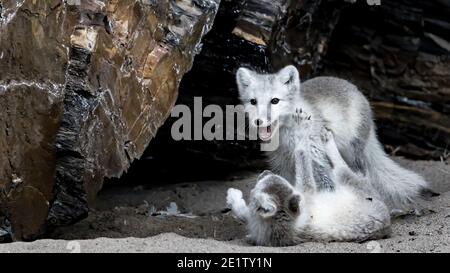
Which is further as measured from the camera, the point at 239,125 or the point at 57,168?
the point at 239,125

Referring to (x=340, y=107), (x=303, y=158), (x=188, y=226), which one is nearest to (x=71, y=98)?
(x=188, y=226)

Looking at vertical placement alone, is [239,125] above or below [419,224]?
above

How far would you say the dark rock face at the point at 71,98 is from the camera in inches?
164

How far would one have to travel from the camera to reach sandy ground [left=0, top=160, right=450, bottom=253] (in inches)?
159

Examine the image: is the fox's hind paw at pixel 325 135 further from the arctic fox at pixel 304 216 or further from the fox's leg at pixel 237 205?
the fox's leg at pixel 237 205

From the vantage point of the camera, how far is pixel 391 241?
14.6 ft

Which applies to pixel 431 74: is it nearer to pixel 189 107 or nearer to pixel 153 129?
pixel 189 107

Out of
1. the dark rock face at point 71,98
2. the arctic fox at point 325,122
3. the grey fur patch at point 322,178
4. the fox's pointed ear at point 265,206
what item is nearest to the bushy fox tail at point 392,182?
the arctic fox at point 325,122

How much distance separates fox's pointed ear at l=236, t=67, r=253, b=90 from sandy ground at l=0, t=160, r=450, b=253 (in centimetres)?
95

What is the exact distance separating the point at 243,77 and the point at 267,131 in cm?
49

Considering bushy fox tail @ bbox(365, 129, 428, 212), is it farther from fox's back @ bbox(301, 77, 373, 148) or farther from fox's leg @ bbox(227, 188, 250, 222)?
fox's leg @ bbox(227, 188, 250, 222)

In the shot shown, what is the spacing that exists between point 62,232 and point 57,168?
71 cm

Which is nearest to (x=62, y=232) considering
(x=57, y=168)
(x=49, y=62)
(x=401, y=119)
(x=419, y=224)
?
(x=57, y=168)

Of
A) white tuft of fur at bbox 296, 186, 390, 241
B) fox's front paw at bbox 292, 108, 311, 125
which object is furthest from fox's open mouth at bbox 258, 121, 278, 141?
white tuft of fur at bbox 296, 186, 390, 241
